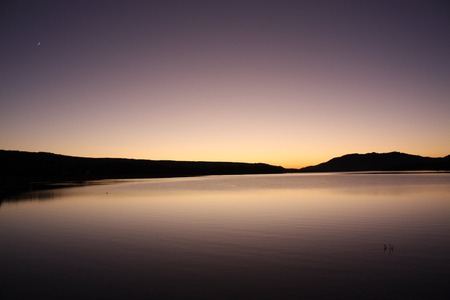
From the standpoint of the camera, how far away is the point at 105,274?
1459 cm

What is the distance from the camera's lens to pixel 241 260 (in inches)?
650

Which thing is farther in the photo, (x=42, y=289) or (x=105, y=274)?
(x=105, y=274)

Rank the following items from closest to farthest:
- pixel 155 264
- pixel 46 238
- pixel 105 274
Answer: pixel 105 274 < pixel 155 264 < pixel 46 238

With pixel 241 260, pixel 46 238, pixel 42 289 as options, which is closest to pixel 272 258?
pixel 241 260

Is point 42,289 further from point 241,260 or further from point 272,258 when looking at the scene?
point 272,258

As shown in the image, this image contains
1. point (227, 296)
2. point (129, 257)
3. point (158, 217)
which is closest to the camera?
point (227, 296)

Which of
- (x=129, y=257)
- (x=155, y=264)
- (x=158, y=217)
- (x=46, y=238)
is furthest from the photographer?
(x=158, y=217)

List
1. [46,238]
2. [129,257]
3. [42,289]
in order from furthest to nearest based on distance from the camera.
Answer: [46,238], [129,257], [42,289]

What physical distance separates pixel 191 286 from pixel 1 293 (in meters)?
6.66

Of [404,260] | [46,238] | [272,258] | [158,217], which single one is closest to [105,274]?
[272,258]

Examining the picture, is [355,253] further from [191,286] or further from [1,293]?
[1,293]

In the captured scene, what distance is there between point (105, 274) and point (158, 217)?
1788 centimetres

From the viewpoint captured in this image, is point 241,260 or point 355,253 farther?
point 355,253

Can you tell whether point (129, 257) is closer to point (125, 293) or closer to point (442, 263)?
point (125, 293)
